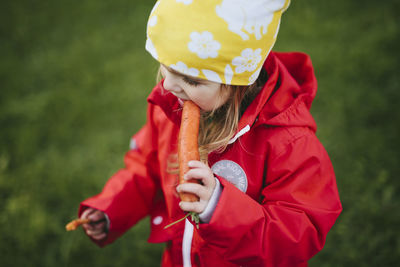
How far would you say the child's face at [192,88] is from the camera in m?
1.41

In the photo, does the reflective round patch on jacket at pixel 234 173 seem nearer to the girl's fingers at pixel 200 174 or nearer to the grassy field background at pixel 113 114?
the girl's fingers at pixel 200 174

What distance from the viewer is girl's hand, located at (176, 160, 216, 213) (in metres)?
1.25

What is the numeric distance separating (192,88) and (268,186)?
0.62 metres

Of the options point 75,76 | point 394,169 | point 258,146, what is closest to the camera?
point 258,146

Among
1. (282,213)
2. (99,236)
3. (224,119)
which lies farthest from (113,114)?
(282,213)

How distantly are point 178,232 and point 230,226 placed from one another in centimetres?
51

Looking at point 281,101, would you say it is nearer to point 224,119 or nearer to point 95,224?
point 224,119

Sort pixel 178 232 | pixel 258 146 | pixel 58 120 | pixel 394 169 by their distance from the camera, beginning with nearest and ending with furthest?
pixel 258 146, pixel 178 232, pixel 394 169, pixel 58 120

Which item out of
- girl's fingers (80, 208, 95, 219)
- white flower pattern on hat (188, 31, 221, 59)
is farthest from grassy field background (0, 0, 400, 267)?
white flower pattern on hat (188, 31, 221, 59)

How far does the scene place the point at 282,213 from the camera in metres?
1.40

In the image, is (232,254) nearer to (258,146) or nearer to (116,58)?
(258,146)

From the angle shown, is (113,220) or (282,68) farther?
(113,220)

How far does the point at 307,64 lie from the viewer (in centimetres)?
175

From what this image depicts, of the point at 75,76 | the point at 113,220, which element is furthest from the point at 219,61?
the point at 75,76
